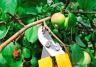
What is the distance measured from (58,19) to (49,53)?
0.18 m

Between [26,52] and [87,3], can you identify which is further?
[26,52]

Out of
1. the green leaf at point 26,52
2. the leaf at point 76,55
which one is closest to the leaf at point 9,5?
the leaf at point 76,55

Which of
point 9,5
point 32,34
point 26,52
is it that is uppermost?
point 9,5

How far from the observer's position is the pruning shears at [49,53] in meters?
0.91

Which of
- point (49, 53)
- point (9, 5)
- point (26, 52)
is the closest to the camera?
point (49, 53)

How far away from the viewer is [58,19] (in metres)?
1.09

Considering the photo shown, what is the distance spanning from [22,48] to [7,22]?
4.9 inches

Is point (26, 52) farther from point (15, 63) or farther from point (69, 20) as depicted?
point (69, 20)

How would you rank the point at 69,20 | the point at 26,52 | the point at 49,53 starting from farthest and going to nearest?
the point at 26,52, the point at 69,20, the point at 49,53

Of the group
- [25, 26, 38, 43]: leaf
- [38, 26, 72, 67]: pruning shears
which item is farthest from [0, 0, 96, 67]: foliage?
[38, 26, 72, 67]: pruning shears

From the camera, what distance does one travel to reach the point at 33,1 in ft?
4.49

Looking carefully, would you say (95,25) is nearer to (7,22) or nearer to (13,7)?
(7,22)

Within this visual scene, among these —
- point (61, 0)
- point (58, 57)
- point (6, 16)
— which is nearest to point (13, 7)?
point (58, 57)

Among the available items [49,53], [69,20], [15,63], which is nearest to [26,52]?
[15,63]
